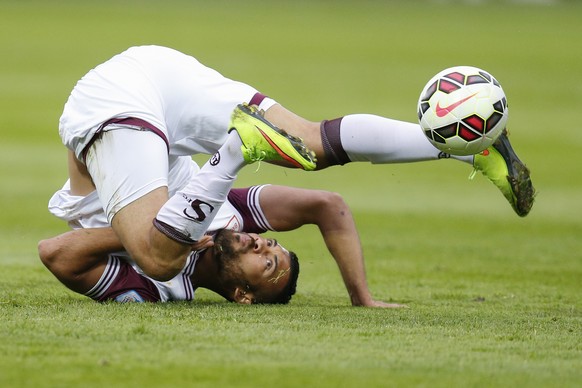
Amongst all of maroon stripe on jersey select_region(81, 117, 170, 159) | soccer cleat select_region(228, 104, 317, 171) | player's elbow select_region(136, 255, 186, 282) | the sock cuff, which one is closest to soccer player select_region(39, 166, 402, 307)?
player's elbow select_region(136, 255, 186, 282)

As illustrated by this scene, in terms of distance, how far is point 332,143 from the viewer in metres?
6.93

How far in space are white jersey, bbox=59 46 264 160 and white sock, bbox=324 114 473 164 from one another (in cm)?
73

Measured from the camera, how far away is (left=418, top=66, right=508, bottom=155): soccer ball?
21.6 feet

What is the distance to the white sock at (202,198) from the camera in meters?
6.30

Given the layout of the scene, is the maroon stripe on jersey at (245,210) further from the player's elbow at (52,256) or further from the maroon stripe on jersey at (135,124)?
the player's elbow at (52,256)

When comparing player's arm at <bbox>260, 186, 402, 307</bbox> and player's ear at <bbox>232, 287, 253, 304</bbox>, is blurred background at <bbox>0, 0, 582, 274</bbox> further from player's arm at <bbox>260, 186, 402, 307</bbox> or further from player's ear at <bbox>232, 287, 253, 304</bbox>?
player's ear at <bbox>232, 287, 253, 304</bbox>

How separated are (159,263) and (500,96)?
2.37 meters

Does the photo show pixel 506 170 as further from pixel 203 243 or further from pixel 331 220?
pixel 203 243

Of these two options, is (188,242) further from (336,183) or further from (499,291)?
(336,183)

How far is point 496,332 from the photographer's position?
233 inches

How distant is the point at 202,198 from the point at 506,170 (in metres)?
2.01

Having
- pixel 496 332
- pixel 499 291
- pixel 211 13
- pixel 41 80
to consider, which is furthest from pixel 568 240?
pixel 211 13

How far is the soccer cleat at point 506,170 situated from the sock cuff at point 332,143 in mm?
887

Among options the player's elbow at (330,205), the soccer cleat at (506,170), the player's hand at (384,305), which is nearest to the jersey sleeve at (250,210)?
the player's elbow at (330,205)
